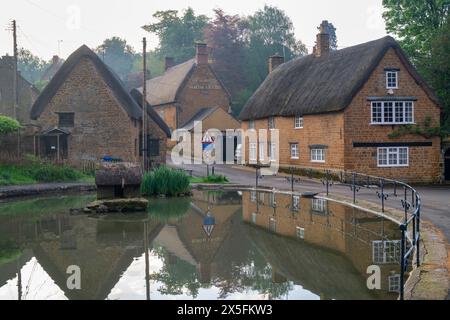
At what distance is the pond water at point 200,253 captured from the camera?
10070 mm

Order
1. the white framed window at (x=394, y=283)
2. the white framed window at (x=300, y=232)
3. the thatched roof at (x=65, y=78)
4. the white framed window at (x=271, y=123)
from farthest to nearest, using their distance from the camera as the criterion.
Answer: the white framed window at (x=271, y=123) < the thatched roof at (x=65, y=78) < the white framed window at (x=300, y=232) < the white framed window at (x=394, y=283)

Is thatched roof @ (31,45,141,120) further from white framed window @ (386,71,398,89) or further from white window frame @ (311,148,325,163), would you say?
white framed window @ (386,71,398,89)

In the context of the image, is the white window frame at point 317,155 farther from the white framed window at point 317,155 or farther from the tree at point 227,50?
the tree at point 227,50

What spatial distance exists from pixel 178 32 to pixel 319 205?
71.1 metres

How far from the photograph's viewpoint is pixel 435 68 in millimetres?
35594

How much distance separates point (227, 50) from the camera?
70.2m

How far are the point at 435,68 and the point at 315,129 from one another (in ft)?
30.1

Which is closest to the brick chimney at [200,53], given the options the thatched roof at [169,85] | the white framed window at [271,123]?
the thatched roof at [169,85]

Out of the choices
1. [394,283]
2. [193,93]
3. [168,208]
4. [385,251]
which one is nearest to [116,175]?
[168,208]

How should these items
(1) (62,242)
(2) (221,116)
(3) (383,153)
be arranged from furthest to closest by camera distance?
(2) (221,116) → (3) (383,153) → (1) (62,242)

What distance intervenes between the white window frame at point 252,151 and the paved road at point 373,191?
2.20 m

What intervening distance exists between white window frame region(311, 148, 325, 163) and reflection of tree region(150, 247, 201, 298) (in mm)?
22204
